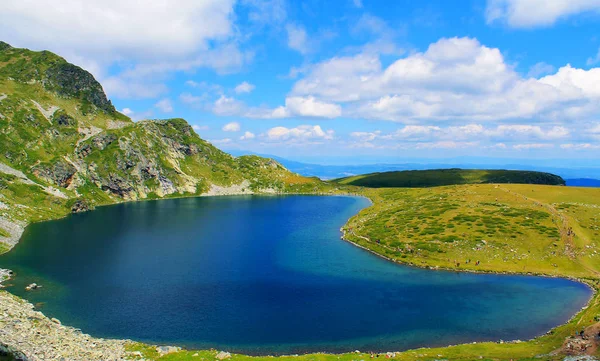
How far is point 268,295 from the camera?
6900 cm

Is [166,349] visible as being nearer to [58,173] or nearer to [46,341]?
[46,341]

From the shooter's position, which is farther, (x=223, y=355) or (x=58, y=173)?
(x=58, y=173)

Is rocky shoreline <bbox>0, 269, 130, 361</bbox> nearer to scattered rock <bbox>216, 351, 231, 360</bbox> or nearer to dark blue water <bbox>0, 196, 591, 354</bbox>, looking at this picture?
dark blue water <bbox>0, 196, 591, 354</bbox>

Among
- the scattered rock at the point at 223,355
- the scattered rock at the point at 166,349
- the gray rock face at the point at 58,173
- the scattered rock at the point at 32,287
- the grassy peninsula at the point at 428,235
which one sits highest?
the gray rock face at the point at 58,173

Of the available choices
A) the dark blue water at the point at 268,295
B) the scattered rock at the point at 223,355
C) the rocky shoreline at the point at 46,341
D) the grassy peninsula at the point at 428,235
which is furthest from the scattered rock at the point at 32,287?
the scattered rock at the point at 223,355

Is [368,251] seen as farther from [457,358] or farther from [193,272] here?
[457,358]

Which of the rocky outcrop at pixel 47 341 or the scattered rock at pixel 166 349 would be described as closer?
the rocky outcrop at pixel 47 341

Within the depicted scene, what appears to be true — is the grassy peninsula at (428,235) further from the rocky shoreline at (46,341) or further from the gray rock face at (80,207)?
the gray rock face at (80,207)

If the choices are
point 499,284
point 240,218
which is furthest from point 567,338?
point 240,218

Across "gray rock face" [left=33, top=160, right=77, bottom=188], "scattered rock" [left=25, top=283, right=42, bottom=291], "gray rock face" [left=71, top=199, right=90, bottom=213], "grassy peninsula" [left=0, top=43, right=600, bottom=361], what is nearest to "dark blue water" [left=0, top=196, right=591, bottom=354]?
"scattered rock" [left=25, top=283, right=42, bottom=291]

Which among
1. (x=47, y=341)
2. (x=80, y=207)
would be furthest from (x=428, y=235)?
(x=80, y=207)

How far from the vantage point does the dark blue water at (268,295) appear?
5406cm

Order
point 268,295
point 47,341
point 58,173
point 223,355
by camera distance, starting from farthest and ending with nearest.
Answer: point 58,173
point 268,295
point 47,341
point 223,355

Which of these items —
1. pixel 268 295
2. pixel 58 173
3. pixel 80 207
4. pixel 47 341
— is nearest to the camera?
pixel 47 341
